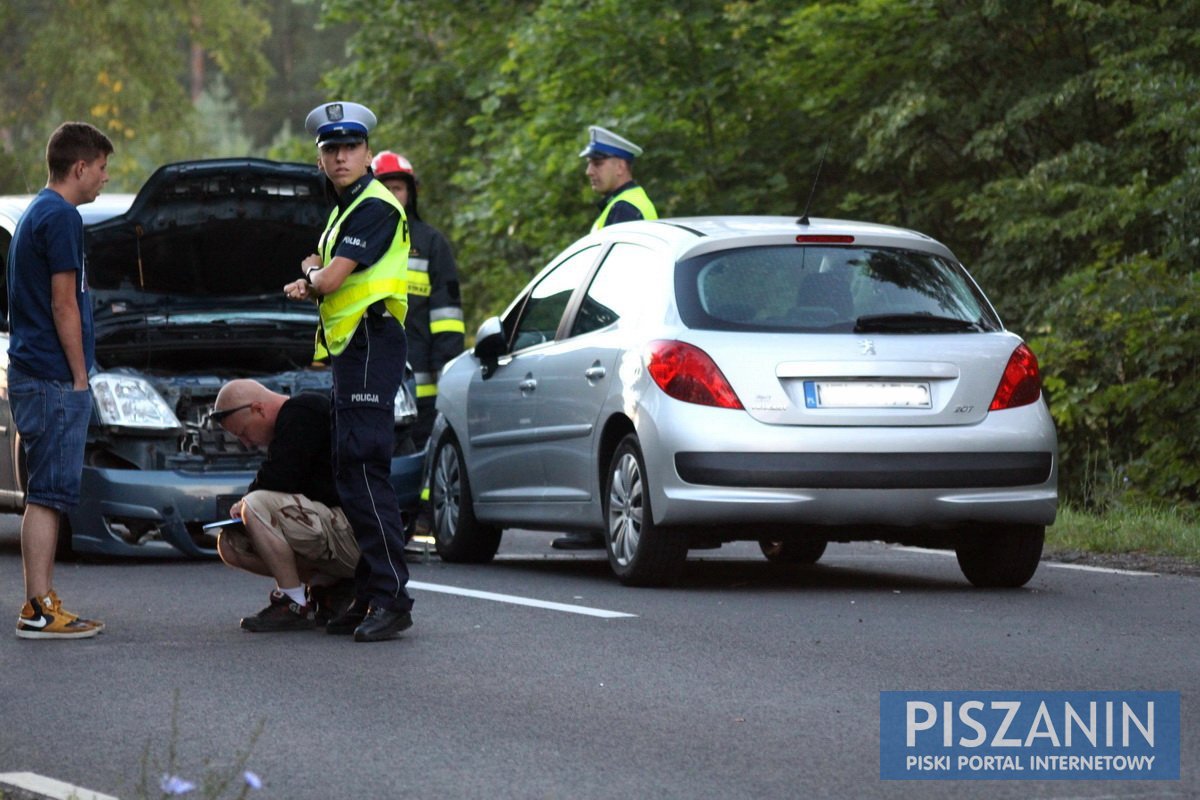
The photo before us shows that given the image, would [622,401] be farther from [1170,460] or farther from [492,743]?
[1170,460]

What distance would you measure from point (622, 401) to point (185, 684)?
314 centimetres

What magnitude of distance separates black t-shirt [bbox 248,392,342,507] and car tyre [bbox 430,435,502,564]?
3.13 meters

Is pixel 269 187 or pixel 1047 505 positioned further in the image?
pixel 269 187

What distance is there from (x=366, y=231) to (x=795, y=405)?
2144 mm

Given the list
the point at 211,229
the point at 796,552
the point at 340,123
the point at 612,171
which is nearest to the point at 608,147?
the point at 612,171

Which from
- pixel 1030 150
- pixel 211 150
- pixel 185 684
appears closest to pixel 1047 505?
pixel 185 684

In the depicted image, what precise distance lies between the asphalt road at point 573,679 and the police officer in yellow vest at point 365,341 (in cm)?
29

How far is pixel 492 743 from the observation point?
560cm

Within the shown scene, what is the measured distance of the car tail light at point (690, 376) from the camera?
29.1 ft

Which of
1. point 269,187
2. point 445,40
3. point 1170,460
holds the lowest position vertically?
point 1170,460

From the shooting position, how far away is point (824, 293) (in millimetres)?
9273

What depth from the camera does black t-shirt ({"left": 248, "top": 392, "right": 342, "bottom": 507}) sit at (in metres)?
7.88

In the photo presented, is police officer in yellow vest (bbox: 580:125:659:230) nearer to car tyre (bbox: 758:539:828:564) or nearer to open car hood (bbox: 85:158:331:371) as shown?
open car hood (bbox: 85:158:331:371)

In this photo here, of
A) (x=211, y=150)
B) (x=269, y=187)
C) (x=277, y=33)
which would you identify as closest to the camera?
(x=269, y=187)
